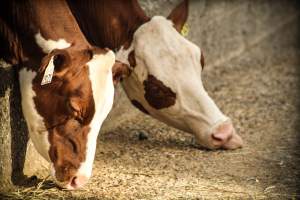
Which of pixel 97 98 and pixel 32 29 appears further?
pixel 32 29

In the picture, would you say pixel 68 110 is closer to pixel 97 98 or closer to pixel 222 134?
pixel 97 98

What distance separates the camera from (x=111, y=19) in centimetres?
462

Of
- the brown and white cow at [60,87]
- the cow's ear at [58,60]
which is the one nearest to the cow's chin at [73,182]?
the brown and white cow at [60,87]

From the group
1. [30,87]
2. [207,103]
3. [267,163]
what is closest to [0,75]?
[30,87]

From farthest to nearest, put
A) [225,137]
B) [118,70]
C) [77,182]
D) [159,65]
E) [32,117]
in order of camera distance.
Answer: [225,137]
[159,65]
[118,70]
[32,117]
[77,182]

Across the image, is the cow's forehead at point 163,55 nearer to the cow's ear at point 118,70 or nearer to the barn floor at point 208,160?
the cow's ear at point 118,70

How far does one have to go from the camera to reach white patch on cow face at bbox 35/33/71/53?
384 centimetres

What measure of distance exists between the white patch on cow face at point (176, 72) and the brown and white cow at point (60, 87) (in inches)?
24.5

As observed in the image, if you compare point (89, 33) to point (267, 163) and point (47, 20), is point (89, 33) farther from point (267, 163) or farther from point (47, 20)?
point (267, 163)

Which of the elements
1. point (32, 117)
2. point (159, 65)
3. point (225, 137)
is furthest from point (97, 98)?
point (225, 137)

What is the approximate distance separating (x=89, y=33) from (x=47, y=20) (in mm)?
818

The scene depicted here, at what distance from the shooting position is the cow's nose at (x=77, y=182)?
3677mm

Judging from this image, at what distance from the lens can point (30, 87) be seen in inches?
150

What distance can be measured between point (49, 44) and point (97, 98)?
43 centimetres
